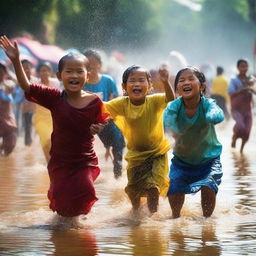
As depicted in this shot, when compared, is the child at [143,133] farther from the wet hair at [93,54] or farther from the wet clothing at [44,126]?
the wet clothing at [44,126]

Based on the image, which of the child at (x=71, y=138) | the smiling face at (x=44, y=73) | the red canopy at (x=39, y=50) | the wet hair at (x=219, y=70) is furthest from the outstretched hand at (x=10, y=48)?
the red canopy at (x=39, y=50)

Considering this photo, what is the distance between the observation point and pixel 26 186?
13141mm

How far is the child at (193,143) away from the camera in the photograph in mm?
9891

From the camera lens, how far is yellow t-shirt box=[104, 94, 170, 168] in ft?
33.9

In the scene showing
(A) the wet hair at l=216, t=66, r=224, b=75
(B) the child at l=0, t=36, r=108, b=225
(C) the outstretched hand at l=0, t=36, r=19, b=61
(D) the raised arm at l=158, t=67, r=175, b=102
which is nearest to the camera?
(C) the outstretched hand at l=0, t=36, r=19, b=61

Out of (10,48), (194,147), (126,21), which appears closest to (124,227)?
(194,147)

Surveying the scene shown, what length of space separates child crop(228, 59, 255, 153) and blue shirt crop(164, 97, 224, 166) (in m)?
9.28

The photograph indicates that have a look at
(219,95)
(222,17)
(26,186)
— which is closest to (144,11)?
(222,17)

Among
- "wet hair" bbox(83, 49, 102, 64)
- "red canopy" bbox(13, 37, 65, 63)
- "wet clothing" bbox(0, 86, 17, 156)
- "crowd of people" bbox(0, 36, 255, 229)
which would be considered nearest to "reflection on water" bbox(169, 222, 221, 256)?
"crowd of people" bbox(0, 36, 255, 229)

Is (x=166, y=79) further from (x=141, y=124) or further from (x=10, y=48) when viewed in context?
→ (x=10, y=48)

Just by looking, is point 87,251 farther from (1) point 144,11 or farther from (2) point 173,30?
(2) point 173,30

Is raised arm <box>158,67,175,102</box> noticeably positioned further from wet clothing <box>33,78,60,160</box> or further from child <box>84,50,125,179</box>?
wet clothing <box>33,78,60,160</box>

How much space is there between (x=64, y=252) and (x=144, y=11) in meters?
85.7

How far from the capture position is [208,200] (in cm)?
987
